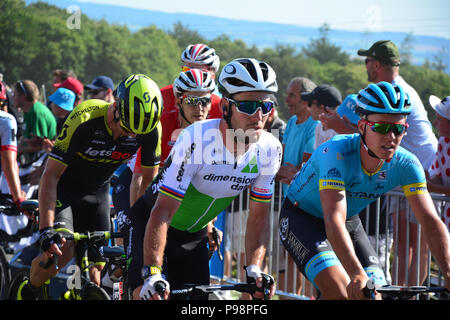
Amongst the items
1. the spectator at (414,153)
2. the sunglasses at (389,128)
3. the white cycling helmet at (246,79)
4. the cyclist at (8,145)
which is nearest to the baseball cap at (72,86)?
the cyclist at (8,145)

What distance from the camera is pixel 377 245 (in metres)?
6.85

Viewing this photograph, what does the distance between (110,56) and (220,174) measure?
8751 centimetres

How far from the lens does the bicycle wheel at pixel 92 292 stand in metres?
5.05

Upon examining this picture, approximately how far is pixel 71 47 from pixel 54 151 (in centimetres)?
7701

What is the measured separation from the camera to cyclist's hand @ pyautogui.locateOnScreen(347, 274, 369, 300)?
143 inches

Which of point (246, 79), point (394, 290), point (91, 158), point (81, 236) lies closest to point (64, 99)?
point (91, 158)

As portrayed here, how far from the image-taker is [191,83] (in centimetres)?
628

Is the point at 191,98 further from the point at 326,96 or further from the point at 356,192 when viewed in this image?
the point at 326,96

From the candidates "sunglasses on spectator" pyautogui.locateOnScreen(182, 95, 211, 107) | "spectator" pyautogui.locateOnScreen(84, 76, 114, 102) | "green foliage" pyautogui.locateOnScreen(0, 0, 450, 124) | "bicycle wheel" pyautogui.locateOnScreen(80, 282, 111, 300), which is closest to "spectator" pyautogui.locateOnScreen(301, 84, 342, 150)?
"sunglasses on spectator" pyautogui.locateOnScreen(182, 95, 211, 107)

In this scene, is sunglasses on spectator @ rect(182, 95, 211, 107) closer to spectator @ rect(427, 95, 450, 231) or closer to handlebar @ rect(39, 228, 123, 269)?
handlebar @ rect(39, 228, 123, 269)

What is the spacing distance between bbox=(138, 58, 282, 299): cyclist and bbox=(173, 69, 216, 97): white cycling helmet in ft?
6.01
